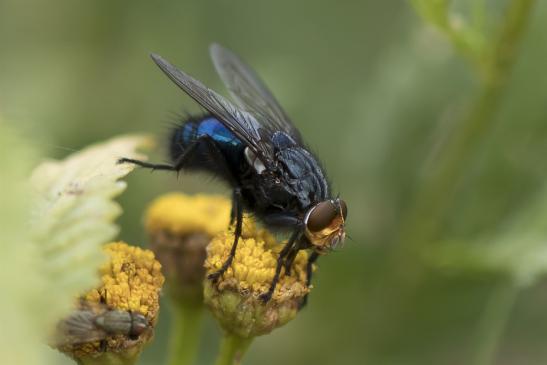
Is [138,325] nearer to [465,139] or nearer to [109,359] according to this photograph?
[109,359]

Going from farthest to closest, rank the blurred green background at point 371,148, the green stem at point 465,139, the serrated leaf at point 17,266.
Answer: the blurred green background at point 371,148 → the green stem at point 465,139 → the serrated leaf at point 17,266

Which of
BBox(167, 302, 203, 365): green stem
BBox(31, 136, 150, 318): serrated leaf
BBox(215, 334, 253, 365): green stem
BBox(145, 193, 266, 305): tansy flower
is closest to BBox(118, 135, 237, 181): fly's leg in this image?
BBox(145, 193, 266, 305): tansy flower

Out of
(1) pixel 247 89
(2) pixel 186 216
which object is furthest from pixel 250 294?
(1) pixel 247 89

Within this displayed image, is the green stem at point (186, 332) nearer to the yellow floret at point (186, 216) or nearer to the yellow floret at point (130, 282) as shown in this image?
the yellow floret at point (186, 216)

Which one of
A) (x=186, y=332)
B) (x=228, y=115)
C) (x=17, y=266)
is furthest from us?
(x=186, y=332)

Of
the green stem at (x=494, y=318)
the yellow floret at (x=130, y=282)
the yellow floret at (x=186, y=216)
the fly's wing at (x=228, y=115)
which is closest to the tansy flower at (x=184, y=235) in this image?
the yellow floret at (x=186, y=216)

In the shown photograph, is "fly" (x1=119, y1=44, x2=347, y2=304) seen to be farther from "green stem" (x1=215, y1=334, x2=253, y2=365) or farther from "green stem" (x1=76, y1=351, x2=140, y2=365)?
"green stem" (x1=76, y1=351, x2=140, y2=365)
